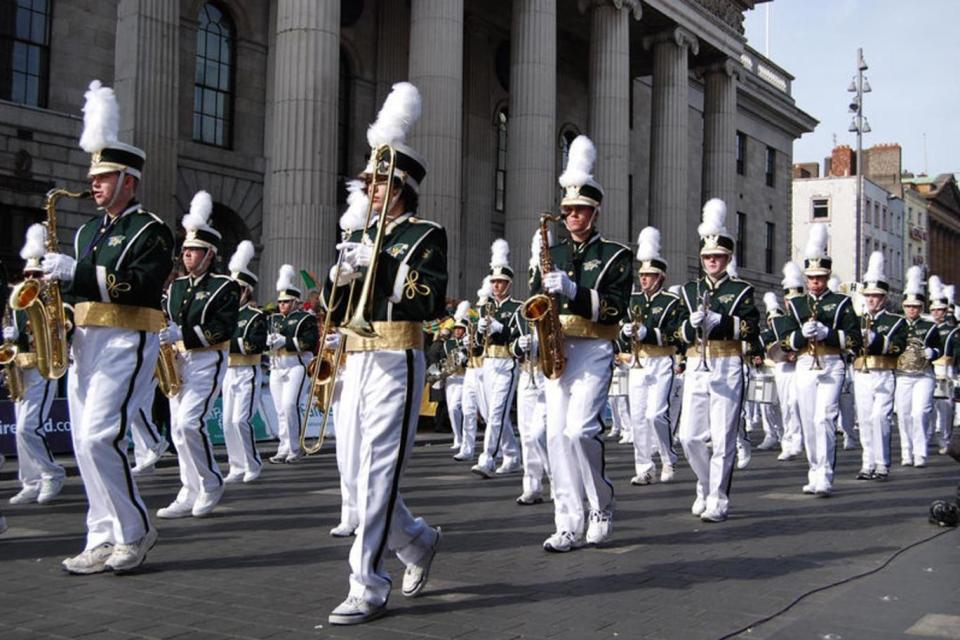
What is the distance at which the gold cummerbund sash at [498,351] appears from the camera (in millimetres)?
14258

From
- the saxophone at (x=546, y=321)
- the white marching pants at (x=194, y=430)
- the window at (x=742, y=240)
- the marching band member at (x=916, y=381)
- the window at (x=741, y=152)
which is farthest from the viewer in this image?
the window at (x=742, y=240)

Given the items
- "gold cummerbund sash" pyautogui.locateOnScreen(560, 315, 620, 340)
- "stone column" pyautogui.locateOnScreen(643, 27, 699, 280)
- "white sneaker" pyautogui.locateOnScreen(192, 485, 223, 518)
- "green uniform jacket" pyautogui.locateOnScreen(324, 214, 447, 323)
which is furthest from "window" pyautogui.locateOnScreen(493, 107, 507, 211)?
"green uniform jacket" pyautogui.locateOnScreen(324, 214, 447, 323)

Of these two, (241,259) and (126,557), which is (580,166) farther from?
(241,259)

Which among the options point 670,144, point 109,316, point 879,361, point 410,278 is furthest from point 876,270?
point 670,144

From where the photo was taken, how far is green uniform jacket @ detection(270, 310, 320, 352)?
15.5 meters

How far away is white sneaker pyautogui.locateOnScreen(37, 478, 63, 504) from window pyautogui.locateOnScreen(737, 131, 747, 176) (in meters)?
44.0

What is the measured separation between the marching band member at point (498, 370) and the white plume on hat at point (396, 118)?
24.5 ft

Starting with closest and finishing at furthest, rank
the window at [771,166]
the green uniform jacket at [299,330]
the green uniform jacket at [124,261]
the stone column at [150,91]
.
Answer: the green uniform jacket at [124,261] → the green uniform jacket at [299,330] → the stone column at [150,91] → the window at [771,166]

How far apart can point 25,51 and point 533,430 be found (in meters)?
15.7

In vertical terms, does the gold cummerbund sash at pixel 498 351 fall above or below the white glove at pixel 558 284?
below

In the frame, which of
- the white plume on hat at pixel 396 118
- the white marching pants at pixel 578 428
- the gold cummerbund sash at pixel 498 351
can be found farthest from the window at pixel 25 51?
the white plume on hat at pixel 396 118

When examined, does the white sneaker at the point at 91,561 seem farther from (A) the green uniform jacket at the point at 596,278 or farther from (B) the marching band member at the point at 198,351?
(A) the green uniform jacket at the point at 596,278

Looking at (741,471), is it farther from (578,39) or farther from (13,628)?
(578,39)

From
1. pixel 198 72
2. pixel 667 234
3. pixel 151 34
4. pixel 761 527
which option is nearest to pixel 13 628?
pixel 761 527
